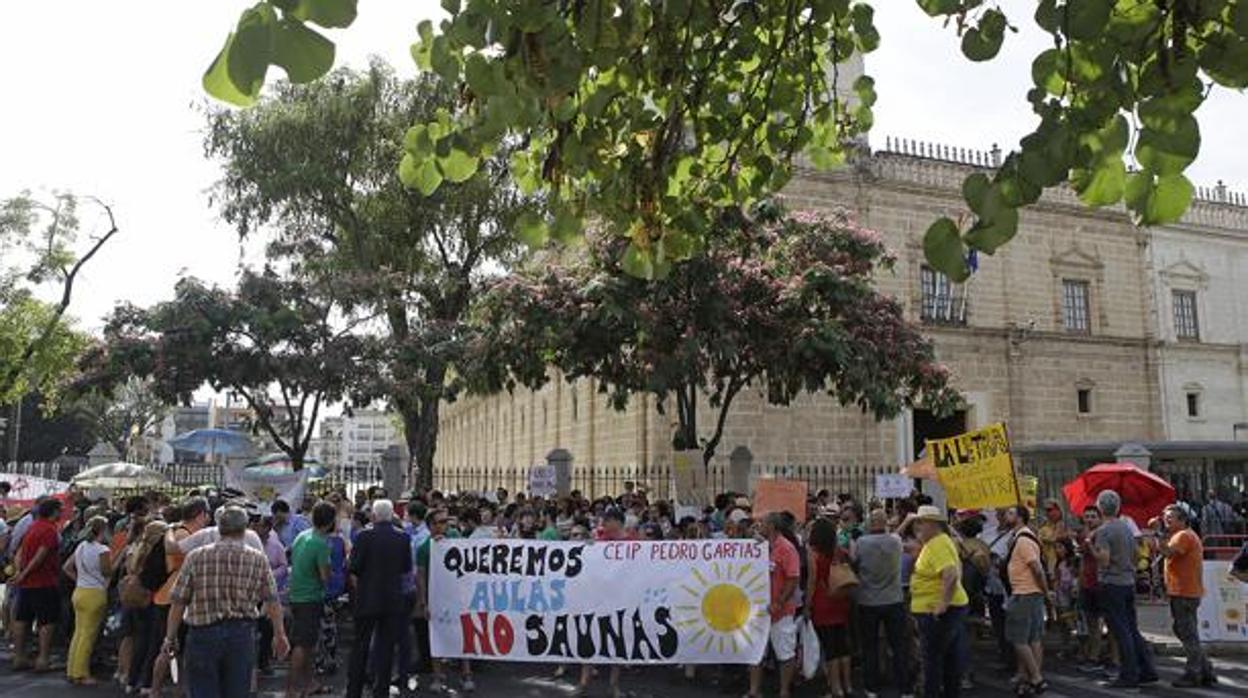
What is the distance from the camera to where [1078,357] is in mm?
28688

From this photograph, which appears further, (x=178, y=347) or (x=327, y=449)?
(x=327, y=449)

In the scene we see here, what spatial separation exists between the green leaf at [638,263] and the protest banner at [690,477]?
1360cm

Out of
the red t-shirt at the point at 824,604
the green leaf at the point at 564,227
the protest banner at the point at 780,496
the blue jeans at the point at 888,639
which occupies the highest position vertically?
the green leaf at the point at 564,227

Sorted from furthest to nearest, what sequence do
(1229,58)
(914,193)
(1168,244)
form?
1. (1168,244)
2. (914,193)
3. (1229,58)

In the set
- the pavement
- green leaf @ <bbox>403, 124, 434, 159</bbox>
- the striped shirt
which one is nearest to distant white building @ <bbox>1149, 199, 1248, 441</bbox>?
the pavement

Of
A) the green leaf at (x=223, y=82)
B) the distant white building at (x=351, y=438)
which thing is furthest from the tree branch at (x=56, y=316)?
the distant white building at (x=351, y=438)

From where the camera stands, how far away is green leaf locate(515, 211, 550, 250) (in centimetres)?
429

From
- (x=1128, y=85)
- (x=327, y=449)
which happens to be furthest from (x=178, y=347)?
(x=327, y=449)

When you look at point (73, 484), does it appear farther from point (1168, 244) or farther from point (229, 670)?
point (1168, 244)

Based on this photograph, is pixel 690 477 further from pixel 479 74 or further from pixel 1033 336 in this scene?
pixel 479 74

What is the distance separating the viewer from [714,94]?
477 centimetres

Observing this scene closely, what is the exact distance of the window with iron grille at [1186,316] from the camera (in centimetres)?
3088

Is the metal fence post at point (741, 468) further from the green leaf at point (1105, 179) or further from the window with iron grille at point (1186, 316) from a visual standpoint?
the green leaf at point (1105, 179)

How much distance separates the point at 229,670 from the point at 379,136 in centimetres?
1781
